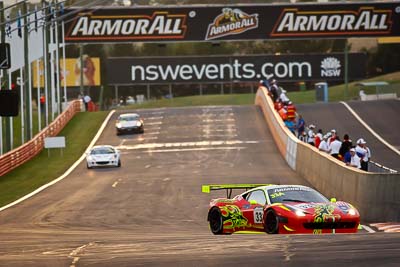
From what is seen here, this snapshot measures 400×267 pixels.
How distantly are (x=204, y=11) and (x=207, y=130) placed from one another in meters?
22.9

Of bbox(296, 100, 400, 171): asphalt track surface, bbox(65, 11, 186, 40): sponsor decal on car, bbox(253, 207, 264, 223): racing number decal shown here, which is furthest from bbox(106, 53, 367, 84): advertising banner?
bbox(253, 207, 264, 223): racing number decal

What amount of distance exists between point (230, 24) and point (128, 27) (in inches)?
319

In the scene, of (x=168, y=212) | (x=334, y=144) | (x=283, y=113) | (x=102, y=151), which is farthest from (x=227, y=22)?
(x=168, y=212)

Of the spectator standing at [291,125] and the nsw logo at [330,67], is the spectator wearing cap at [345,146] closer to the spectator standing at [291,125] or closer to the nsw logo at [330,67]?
the spectator standing at [291,125]

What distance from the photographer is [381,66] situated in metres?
130

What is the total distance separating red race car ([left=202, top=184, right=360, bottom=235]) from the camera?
19406 mm

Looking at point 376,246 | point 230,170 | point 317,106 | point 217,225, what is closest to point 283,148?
point 230,170

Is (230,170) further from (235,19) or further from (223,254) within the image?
(235,19)

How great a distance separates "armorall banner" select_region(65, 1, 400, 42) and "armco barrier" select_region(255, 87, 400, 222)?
43095mm

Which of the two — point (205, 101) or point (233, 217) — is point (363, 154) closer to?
point (233, 217)

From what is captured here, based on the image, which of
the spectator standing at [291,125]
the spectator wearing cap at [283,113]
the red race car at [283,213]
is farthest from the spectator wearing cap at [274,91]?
the red race car at [283,213]

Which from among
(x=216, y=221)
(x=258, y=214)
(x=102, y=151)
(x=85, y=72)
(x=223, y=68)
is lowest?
(x=102, y=151)

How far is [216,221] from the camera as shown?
70.7 ft

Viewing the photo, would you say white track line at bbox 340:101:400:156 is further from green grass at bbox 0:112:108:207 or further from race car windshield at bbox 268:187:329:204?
race car windshield at bbox 268:187:329:204
